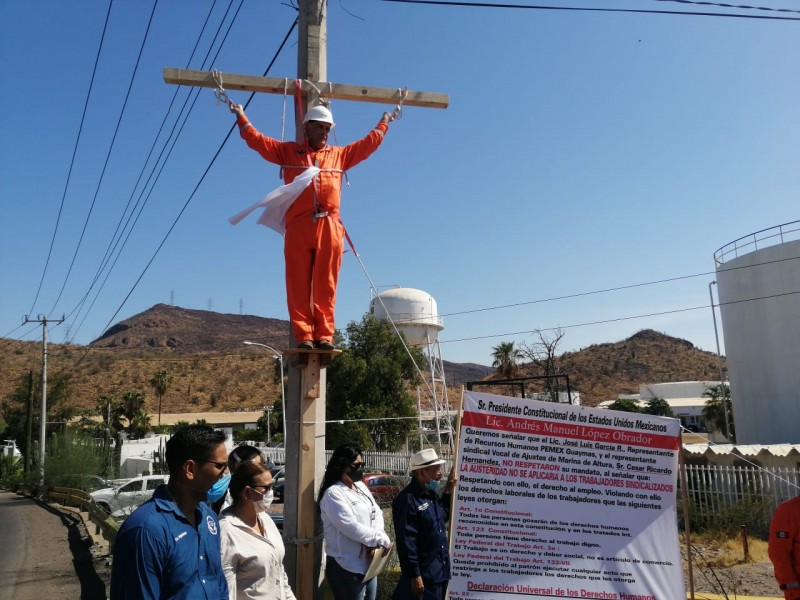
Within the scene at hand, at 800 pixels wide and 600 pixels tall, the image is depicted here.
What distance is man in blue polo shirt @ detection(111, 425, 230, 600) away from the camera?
2408mm

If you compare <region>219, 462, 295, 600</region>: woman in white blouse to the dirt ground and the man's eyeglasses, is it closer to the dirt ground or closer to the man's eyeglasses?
the man's eyeglasses

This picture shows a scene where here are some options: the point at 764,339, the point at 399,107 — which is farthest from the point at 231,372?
the point at 399,107

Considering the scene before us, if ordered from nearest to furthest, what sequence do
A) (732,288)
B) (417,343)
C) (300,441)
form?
(300,441) < (732,288) < (417,343)

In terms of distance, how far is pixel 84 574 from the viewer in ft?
33.6

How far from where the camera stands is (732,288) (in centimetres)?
2375

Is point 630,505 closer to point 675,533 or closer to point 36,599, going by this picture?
point 675,533

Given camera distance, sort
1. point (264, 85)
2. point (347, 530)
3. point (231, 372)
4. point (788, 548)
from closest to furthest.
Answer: point (788, 548)
point (347, 530)
point (264, 85)
point (231, 372)

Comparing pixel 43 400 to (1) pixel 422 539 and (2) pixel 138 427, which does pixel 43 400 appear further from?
(1) pixel 422 539

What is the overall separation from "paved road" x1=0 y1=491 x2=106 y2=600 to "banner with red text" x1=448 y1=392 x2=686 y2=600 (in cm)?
597

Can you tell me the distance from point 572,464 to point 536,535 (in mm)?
565

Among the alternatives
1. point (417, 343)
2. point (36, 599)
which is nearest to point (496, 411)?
point (36, 599)

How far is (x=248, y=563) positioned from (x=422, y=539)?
157cm

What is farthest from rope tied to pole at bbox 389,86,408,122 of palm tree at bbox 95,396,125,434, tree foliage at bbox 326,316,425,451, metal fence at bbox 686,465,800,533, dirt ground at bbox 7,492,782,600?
palm tree at bbox 95,396,125,434

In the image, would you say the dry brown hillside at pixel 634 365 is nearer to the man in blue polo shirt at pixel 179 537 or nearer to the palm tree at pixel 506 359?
the palm tree at pixel 506 359
